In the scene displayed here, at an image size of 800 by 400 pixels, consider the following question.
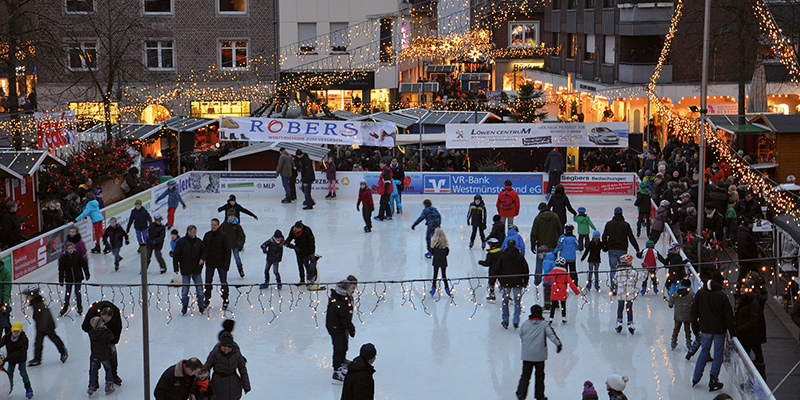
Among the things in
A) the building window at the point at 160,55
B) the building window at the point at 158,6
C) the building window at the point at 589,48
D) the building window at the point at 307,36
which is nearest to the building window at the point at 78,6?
the building window at the point at 158,6

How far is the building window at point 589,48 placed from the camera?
44.3 meters

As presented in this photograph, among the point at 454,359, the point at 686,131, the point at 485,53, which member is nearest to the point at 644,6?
the point at 686,131

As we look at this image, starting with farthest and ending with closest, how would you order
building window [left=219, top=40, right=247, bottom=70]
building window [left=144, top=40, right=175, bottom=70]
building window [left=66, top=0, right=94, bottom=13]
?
building window [left=219, top=40, right=247, bottom=70], building window [left=144, top=40, right=175, bottom=70], building window [left=66, top=0, right=94, bottom=13]

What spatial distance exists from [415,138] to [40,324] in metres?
18.2

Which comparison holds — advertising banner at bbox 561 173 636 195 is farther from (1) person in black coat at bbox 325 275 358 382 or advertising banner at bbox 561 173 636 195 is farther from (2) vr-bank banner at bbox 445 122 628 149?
(1) person in black coat at bbox 325 275 358 382

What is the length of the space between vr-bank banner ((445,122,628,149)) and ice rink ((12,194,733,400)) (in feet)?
27.1

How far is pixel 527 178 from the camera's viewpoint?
25859 millimetres

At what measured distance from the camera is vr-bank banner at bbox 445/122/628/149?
1030 inches

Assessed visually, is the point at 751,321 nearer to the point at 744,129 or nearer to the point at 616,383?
the point at 616,383

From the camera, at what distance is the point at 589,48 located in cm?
4500

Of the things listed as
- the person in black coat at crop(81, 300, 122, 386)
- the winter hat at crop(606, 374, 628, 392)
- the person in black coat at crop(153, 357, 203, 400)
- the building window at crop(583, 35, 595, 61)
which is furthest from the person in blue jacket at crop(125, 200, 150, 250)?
the building window at crop(583, 35, 595, 61)

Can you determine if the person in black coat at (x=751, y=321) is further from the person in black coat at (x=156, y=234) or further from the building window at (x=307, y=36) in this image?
the building window at (x=307, y=36)

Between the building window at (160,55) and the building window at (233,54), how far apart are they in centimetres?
205

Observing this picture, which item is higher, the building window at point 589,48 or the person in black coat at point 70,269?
the building window at point 589,48
